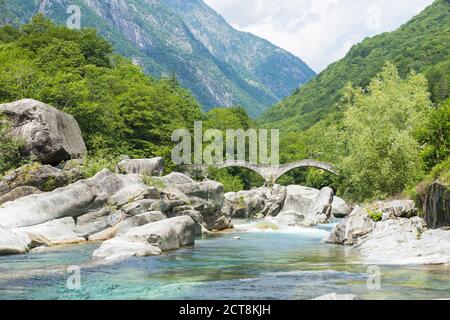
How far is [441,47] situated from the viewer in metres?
127

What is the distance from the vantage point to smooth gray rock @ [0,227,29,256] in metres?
→ 22.6

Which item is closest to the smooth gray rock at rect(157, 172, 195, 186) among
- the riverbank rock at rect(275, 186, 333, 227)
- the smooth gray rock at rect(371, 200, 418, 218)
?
the riverbank rock at rect(275, 186, 333, 227)

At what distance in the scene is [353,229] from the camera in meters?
31.3

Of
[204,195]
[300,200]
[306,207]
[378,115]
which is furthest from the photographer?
[300,200]

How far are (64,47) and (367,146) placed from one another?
1657 inches

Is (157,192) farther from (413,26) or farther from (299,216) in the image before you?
(413,26)

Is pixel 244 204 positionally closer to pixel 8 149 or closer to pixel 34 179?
pixel 8 149

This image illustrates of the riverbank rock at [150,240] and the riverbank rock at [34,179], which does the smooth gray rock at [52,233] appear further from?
the riverbank rock at [34,179]

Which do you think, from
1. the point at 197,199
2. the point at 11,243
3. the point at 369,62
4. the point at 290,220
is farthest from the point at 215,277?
the point at 369,62

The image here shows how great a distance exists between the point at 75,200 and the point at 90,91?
2839 cm

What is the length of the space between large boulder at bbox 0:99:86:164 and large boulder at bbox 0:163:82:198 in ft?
6.88

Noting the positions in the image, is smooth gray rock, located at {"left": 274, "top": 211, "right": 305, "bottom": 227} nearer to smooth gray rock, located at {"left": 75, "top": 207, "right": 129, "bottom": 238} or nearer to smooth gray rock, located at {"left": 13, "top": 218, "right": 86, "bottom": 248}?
smooth gray rock, located at {"left": 75, "top": 207, "right": 129, "bottom": 238}

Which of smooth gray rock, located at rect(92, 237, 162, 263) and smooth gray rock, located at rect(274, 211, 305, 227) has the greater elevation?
smooth gray rock, located at rect(274, 211, 305, 227)
